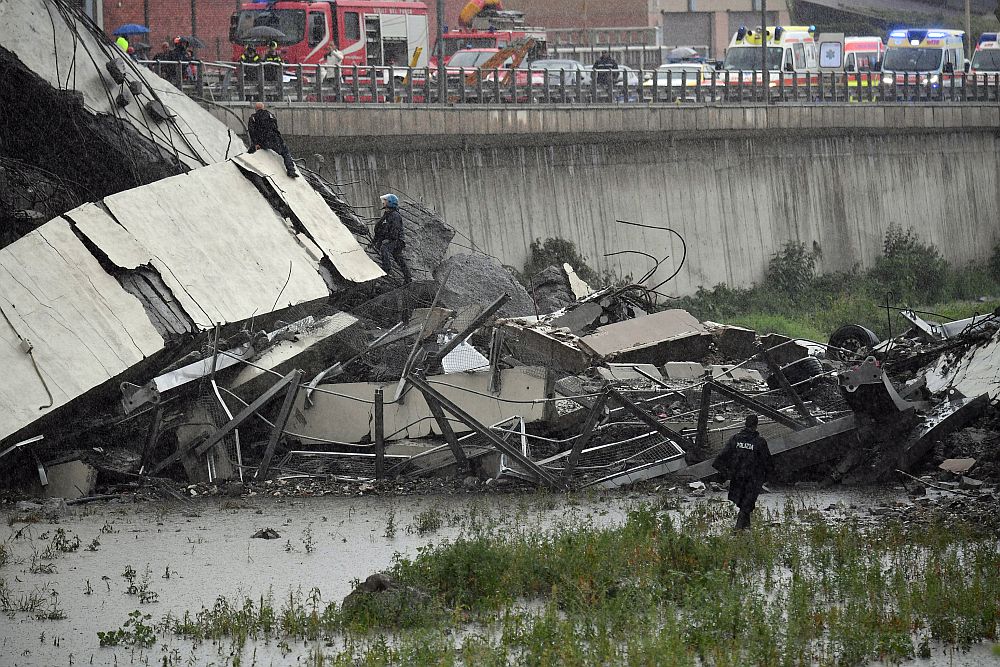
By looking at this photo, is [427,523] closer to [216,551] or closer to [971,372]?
[216,551]

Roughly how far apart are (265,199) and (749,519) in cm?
849

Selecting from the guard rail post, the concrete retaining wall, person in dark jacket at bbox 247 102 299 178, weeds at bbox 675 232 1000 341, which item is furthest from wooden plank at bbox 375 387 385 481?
weeds at bbox 675 232 1000 341

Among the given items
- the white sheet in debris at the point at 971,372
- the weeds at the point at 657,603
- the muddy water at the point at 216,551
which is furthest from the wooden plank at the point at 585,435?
the white sheet in debris at the point at 971,372

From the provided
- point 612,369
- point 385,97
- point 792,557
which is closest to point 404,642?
point 792,557

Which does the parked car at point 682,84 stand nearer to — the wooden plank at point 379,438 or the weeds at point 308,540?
the wooden plank at point 379,438

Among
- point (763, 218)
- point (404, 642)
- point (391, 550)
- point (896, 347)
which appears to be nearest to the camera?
point (404, 642)

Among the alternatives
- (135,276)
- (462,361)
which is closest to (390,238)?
(462,361)

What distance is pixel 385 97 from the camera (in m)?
25.9

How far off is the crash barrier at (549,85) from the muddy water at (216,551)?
11.4 meters

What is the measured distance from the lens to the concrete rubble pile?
1393cm

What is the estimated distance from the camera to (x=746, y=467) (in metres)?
11.5

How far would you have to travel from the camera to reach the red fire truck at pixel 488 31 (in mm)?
35938

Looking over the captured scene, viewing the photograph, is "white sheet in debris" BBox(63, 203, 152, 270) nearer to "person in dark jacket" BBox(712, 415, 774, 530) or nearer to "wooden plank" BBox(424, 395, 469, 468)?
"wooden plank" BBox(424, 395, 469, 468)

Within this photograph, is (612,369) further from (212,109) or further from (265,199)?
(212,109)
